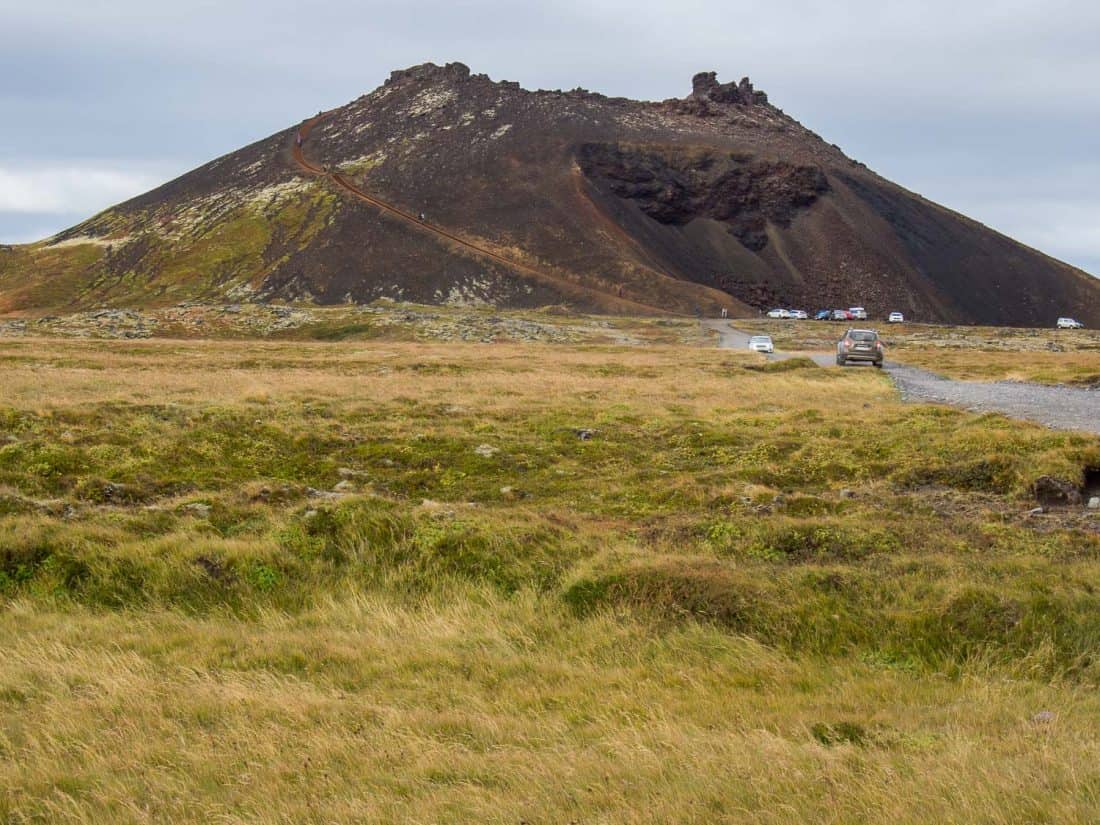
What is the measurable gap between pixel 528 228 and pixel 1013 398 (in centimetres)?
11218

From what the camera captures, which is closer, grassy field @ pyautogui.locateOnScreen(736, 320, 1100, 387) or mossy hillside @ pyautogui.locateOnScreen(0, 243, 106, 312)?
grassy field @ pyautogui.locateOnScreen(736, 320, 1100, 387)

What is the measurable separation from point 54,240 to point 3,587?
175608 millimetres

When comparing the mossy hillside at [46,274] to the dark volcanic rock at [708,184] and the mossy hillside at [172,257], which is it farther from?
the dark volcanic rock at [708,184]

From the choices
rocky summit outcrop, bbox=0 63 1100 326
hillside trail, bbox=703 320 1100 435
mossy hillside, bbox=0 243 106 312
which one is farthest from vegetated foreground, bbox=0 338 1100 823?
mossy hillside, bbox=0 243 106 312

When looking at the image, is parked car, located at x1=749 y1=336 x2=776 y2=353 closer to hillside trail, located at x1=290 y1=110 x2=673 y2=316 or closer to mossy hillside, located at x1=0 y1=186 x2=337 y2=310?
hillside trail, located at x1=290 y1=110 x2=673 y2=316

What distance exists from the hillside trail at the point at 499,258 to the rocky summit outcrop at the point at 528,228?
1.52 ft

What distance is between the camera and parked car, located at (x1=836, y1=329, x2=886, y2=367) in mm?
42562

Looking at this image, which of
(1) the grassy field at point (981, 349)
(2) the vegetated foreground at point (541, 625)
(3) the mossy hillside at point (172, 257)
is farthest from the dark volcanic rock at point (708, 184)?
(2) the vegetated foreground at point (541, 625)

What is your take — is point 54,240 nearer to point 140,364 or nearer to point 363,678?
point 140,364

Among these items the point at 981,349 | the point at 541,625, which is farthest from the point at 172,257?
the point at 541,625

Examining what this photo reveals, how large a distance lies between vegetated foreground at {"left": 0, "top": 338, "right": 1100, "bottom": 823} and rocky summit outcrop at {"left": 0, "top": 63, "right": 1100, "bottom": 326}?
98933 mm

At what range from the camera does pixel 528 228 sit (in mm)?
133125

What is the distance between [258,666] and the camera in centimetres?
782

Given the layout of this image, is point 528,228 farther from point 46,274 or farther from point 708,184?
point 46,274
